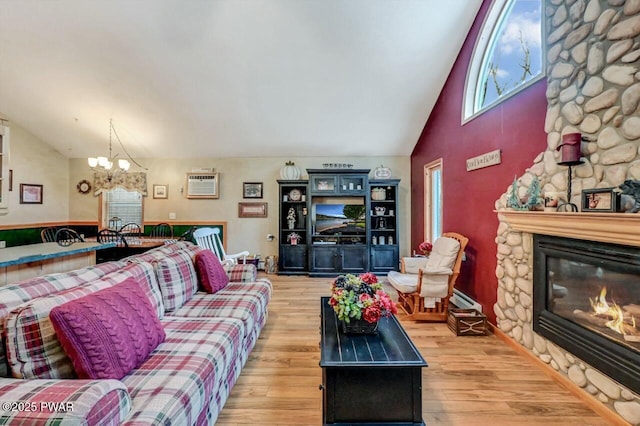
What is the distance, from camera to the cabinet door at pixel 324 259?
5.54 m

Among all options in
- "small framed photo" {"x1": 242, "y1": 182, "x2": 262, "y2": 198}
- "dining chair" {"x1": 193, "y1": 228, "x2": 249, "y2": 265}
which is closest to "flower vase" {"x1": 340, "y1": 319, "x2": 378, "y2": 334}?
"dining chair" {"x1": 193, "y1": 228, "x2": 249, "y2": 265}

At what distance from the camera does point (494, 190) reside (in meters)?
3.15

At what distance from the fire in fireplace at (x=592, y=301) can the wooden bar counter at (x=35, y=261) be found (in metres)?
4.21

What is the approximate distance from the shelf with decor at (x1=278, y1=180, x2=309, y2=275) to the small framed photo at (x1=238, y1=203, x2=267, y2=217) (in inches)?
19.2

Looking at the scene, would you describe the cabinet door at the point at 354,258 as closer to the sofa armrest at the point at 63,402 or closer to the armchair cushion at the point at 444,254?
the armchair cushion at the point at 444,254

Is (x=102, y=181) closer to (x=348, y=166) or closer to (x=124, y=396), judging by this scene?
(x=348, y=166)

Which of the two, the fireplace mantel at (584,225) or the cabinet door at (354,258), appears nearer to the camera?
the fireplace mantel at (584,225)

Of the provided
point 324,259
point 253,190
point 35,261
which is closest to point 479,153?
point 324,259

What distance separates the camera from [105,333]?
4.51 feet

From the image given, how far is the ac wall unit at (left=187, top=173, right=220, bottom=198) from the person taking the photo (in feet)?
20.1

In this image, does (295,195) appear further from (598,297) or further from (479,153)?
(598,297)

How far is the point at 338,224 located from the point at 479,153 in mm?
2949

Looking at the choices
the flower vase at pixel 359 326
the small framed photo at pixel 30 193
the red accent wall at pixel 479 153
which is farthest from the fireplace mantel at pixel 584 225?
the small framed photo at pixel 30 193

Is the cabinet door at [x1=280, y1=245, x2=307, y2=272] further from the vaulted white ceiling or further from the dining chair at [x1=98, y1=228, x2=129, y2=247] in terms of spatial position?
the dining chair at [x1=98, y1=228, x2=129, y2=247]
